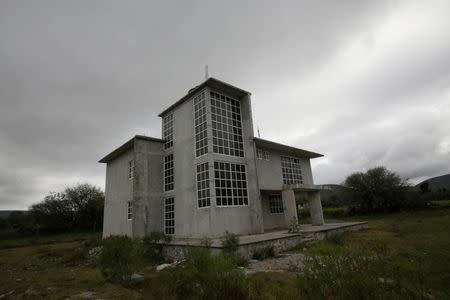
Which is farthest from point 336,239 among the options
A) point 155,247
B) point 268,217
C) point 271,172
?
point 155,247

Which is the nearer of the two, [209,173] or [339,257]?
[339,257]

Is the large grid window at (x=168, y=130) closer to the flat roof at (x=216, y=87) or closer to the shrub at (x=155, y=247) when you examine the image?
the flat roof at (x=216, y=87)

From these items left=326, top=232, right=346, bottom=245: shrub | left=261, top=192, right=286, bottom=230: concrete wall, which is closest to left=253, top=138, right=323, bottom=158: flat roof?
left=261, top=192, right=286, bottom=230: concrete wall

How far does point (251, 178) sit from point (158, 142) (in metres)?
7.88

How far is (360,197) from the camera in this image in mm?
36281

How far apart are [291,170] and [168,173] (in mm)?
11158

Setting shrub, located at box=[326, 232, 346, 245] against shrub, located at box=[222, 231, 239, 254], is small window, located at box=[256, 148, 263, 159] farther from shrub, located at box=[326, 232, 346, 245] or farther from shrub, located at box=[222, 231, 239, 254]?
shrub, located at box=[222, 231, 239, 254]

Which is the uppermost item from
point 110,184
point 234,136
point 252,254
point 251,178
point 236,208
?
point 234,136

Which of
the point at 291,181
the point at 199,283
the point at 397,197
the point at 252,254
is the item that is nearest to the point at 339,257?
the point at 199,283

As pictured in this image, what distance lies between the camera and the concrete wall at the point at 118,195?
2098cm

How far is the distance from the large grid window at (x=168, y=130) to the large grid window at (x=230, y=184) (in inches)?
218

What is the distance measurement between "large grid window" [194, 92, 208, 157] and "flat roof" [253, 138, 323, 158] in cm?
399

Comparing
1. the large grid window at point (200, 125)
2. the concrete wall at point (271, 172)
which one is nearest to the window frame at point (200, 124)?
the large grid window at point (200, 125)

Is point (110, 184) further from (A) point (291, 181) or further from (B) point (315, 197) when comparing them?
(B) point (315, 197)
